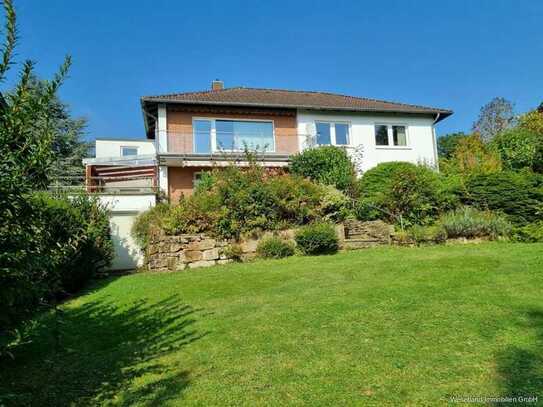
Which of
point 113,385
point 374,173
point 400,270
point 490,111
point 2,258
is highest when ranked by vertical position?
point 490,111

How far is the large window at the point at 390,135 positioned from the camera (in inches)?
845

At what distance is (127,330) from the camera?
5.78 metres

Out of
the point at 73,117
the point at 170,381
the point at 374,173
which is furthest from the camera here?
the point at 73,117

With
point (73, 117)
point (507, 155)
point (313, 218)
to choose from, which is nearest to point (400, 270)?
point (313, 218)

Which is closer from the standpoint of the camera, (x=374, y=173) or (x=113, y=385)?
(x=113, y=385)

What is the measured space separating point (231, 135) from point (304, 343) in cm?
1579

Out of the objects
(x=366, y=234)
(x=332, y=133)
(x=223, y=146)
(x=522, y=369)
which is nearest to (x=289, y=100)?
(x=332, y=133)

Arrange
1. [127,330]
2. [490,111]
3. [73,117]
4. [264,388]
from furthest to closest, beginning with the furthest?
[73,117]
[490,111]
[127,330]
[264,388]

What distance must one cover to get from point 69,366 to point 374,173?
1491cm

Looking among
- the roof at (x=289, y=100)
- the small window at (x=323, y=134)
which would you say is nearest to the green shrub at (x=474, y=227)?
the small window at (x=323, y=134)

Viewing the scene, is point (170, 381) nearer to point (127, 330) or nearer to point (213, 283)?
point (127, 330)

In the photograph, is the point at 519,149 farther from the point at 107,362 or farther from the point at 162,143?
the point at 107,362

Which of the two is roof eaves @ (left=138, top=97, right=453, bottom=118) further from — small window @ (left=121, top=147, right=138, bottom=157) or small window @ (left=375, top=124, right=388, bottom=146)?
small window @ (left=121, top=147, right=138, bottom=157)

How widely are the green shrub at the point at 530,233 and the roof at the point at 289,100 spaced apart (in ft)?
34.8
